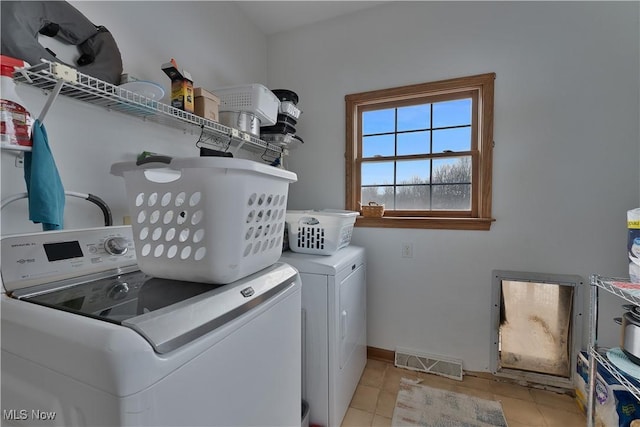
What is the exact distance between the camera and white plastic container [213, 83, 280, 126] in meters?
1.66

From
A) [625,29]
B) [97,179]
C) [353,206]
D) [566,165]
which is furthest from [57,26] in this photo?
[625,29]

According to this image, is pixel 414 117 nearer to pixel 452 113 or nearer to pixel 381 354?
pixel 452 113

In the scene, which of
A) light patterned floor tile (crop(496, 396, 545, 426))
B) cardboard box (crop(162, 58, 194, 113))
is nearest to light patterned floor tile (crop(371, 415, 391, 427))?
light patterned floor tile (crop(496, 396, 545, 426))

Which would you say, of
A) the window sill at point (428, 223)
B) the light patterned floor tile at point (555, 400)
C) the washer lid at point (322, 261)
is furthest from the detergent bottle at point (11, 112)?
the light patterned floor tile at point (555, 400)

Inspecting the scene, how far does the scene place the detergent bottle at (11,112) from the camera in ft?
2.72

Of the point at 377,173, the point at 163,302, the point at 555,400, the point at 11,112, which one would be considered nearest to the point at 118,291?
the point at 163,302

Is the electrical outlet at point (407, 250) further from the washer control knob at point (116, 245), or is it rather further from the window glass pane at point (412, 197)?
the washer control knob at point (116, 245)

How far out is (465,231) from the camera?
6.35ft

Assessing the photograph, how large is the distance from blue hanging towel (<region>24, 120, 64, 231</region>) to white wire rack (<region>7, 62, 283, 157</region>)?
8 cm

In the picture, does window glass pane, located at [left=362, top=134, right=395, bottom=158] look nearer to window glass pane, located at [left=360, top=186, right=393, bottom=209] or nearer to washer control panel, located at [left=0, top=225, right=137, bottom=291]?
window glass pane, located at [left=360, top=186, right=393, bottom=209]

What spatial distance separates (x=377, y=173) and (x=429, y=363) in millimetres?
1517

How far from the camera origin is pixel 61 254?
0.77 metres

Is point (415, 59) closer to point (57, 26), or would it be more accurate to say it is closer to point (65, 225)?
point (57, 26)

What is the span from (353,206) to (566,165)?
1423 mm
